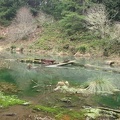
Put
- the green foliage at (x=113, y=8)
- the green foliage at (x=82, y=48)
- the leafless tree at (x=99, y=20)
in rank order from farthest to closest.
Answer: the green foliage at (x=82, y=48)
the leafless tree at (x=99, y=20)
the green foliage at (x=113, y=8)

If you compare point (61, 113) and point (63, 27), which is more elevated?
point (63, 27)

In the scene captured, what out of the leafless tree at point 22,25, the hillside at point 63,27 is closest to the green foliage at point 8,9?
the hillside at point 63,27

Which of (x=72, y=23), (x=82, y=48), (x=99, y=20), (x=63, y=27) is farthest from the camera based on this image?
(x=63, y=27)

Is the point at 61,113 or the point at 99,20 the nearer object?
the point at 61,113

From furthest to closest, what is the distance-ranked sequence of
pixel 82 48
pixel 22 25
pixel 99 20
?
pixel 22 25 → pixel 82 48 → pixel 99 20

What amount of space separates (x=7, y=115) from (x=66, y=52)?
40.6m

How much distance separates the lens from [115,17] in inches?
1852

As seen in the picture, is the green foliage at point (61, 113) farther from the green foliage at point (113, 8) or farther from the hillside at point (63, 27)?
the green foliage at point (113, 8)

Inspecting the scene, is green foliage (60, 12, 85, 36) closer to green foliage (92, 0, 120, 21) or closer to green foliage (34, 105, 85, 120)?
green foliage (92, 0, 120, 21)

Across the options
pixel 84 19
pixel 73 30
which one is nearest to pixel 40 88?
pixel 84 19

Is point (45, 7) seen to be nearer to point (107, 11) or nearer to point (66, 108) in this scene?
point (107, 11)

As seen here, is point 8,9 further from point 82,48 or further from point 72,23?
point 82,48

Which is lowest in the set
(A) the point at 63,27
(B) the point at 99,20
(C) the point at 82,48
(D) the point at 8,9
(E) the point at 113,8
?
(C) the point at 82,48

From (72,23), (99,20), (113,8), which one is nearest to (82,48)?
(99,20)
